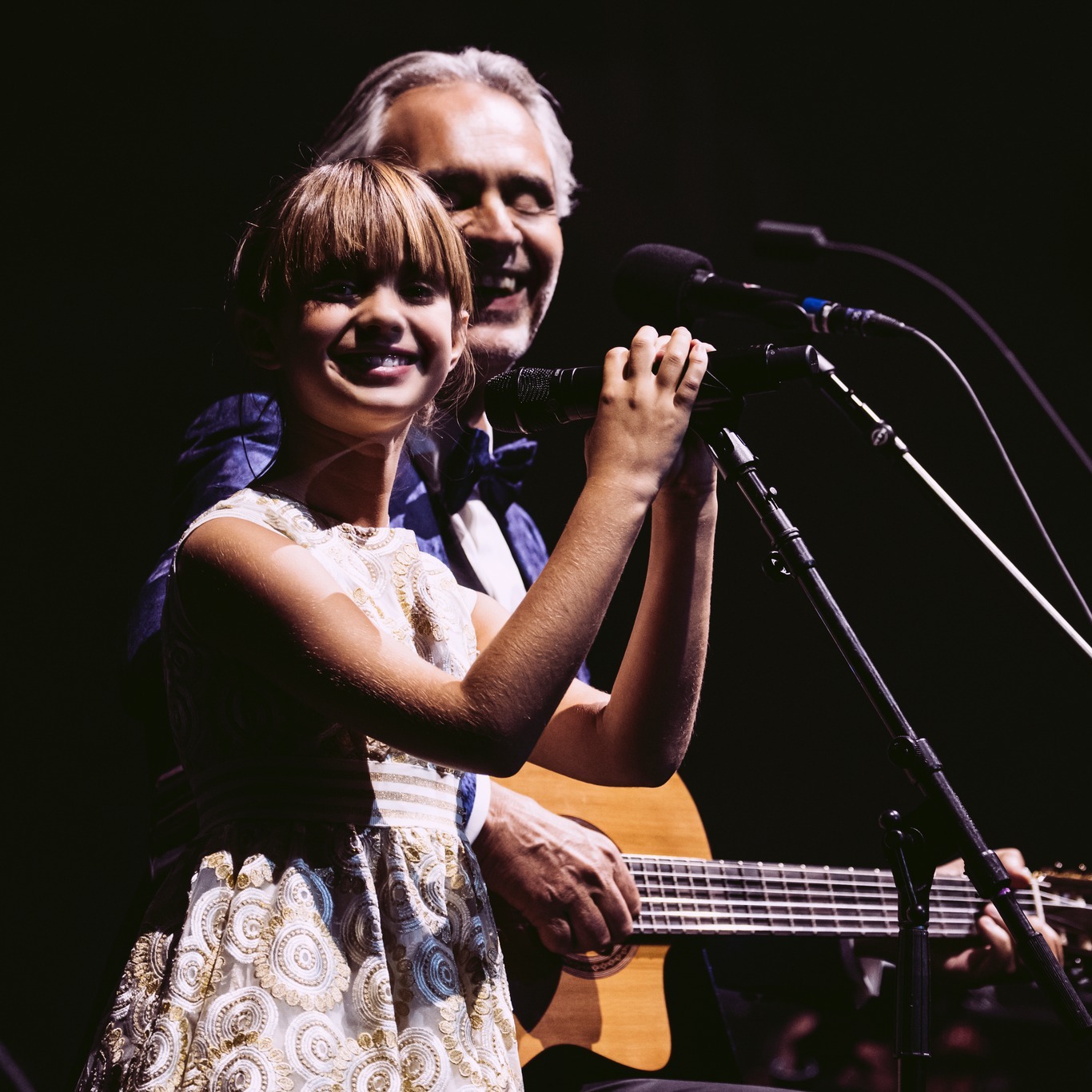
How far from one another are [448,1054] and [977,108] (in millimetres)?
2519

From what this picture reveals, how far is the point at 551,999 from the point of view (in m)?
1.65

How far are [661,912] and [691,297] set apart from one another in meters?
0.95

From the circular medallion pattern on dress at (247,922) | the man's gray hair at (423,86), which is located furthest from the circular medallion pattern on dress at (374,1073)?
the man's gray hair at (423,86)

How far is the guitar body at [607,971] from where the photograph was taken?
163 cm

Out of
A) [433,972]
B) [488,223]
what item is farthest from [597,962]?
[488,223]

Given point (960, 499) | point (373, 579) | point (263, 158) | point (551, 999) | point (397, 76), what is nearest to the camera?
point (373, 579)

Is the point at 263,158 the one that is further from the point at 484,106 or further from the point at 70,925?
the point at 70,925

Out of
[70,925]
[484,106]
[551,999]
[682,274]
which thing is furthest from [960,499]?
[70,925]

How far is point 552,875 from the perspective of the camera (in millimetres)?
1602

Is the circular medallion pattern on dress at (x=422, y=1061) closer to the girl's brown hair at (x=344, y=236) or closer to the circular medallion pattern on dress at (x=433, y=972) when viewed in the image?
the circular medallion pattern on dress at (x=433, y=972)

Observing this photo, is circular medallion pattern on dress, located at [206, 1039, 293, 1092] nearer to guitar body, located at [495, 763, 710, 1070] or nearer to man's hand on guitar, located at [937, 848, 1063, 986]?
guitar body, located at [495, 763, 710, 1070]

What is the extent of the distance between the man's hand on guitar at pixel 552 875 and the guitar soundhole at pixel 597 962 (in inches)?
2.2

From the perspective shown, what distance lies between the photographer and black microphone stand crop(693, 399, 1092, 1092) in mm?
985

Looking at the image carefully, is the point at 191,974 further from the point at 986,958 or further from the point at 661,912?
the point at 986,958
